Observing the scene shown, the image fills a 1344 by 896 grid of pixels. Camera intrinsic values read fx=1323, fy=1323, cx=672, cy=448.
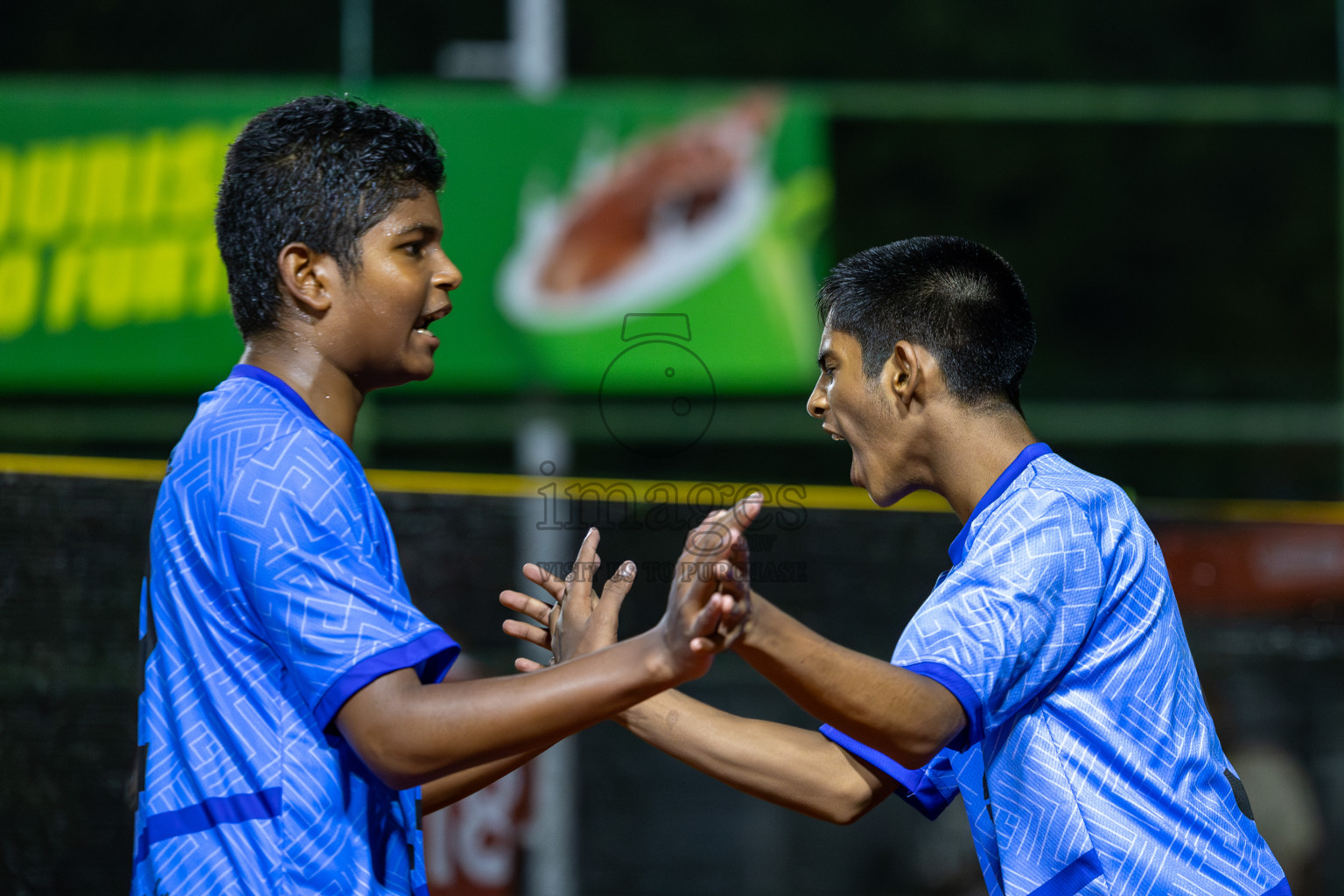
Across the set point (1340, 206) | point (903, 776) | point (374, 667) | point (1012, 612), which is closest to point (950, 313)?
point (1012, 612)

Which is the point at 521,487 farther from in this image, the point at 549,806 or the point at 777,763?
the point at 777,763

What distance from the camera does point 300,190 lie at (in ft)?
6.38

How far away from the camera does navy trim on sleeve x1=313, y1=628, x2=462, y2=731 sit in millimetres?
1659

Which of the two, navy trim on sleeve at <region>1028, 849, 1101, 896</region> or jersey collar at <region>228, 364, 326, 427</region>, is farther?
navy trim on sleeve at <region>1028, 849, 1101, 896</region>

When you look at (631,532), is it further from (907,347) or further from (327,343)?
(327,343)

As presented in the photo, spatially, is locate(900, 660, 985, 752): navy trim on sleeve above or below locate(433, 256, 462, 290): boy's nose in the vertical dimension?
below

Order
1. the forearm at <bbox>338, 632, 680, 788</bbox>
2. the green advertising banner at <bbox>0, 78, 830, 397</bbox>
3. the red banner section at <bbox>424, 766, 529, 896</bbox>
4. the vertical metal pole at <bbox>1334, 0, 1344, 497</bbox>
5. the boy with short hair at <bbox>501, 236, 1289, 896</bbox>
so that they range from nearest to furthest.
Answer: the forearm at <bbox>338, 632, 680, 788</bbox>
the boy with short hair at <bbox>501, 236, 1289, 896</bbox>
the red banner section at <bbox>424, 766, 529, 896</bbox>
the green advertising banner at <bbox>0, 78, 830, 397</bbox>
the vertical metal pole at <bbox>1334, 0, 1344, 497</bbox>

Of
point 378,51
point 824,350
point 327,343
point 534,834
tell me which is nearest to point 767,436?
point 378,51

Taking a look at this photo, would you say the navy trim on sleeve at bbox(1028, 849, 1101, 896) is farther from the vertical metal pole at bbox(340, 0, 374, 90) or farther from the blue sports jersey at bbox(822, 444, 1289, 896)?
the vertical metal pole at bbox(340, 0, 374, 90)

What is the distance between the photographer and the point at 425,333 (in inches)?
81.7

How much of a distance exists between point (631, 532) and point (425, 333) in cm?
259

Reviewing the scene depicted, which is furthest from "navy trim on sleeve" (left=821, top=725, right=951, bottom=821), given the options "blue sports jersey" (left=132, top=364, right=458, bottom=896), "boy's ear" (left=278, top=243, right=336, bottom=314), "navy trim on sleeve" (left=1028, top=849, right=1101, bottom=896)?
"boy's ear" (left=278, top=243, right=336, bottom=314)

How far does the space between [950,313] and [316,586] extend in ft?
4.16

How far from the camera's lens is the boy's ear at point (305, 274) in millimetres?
1950
